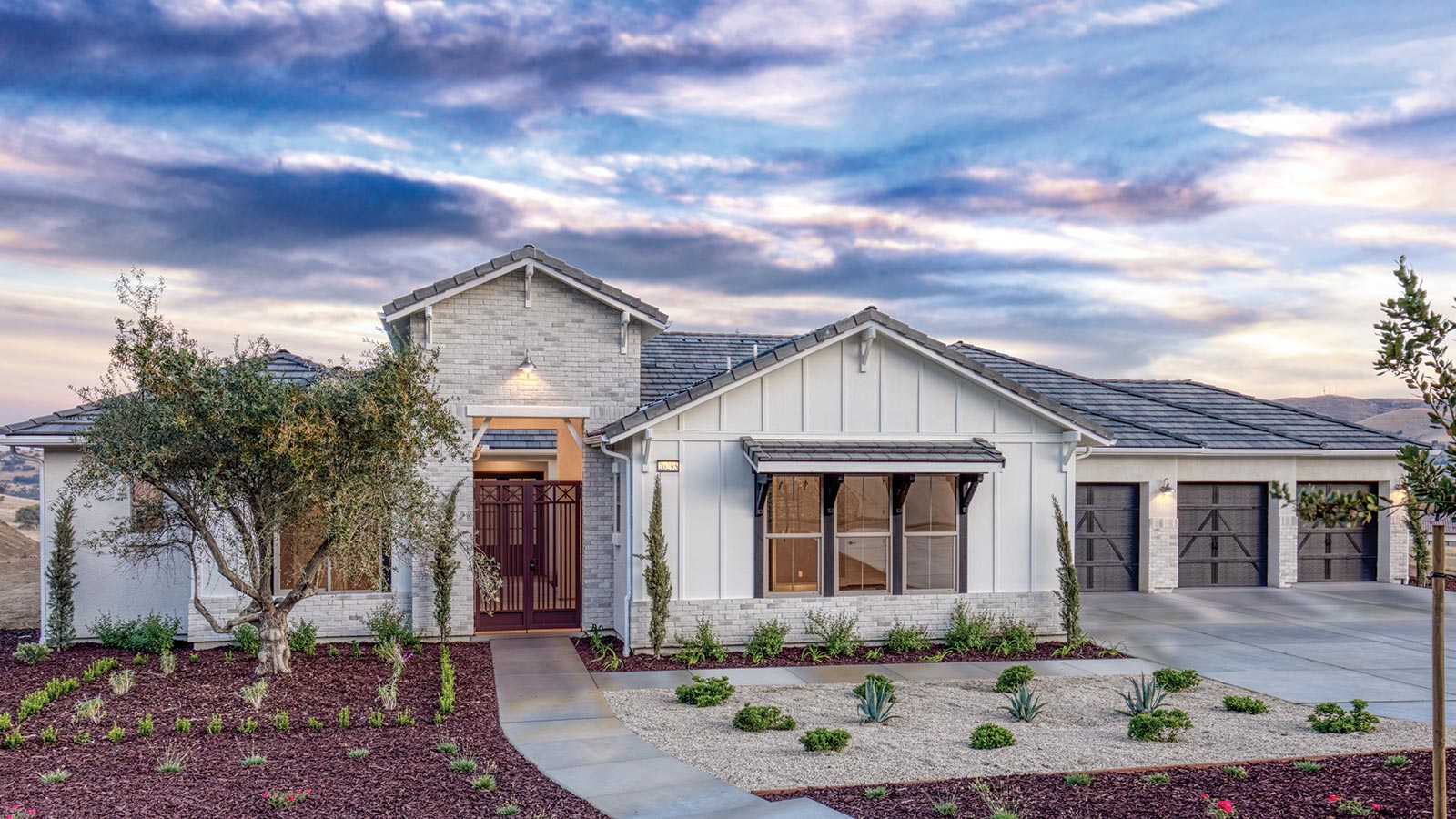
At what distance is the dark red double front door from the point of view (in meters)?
Result: 14.1

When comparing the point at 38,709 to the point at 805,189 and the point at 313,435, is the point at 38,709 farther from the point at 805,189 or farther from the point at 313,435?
the point at 805,189

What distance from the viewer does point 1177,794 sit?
700cm

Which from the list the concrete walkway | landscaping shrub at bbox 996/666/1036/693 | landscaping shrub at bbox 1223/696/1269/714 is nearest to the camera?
the concrete walkway

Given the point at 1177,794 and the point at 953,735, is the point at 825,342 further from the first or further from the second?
the point at 1177,794

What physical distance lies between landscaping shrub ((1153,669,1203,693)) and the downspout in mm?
6280

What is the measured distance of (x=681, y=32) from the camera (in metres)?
14.4

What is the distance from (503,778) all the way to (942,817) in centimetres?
333

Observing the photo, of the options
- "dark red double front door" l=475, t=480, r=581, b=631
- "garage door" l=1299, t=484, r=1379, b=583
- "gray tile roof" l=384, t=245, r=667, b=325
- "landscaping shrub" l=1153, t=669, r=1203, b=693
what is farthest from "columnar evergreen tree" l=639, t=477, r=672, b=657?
→ "garage door" l=1299, t=484, r=1379, b=583

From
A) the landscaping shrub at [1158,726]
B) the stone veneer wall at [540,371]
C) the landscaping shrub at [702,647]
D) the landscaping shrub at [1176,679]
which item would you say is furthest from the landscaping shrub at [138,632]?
the landscaping shrub at [1176,679]

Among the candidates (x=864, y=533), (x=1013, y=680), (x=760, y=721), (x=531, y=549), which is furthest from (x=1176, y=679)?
(x=531, y=549)

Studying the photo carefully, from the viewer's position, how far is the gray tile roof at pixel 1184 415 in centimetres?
1928

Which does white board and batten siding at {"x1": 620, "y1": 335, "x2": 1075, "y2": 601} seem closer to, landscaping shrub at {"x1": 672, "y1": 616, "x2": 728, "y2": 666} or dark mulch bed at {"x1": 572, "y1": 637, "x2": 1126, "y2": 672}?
landscaping shrub at {"x1": 672, "y1": 616, "x2": 728, "y2": 666}

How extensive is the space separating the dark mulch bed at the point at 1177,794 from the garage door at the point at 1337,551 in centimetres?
1371

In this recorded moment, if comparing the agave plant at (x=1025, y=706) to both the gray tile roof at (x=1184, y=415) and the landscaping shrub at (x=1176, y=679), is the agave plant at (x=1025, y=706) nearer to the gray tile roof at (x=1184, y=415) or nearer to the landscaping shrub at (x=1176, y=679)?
the landscaping shrub at (x=1176, y=679)
